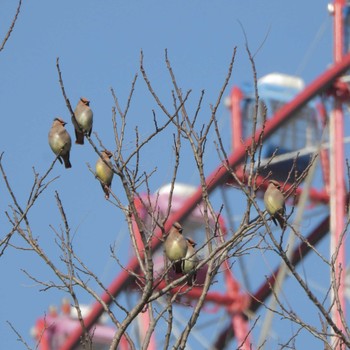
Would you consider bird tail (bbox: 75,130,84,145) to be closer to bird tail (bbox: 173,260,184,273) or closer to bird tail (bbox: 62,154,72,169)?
bird tail (bbox: 62,154,72,169)

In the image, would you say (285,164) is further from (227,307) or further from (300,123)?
(227,307)

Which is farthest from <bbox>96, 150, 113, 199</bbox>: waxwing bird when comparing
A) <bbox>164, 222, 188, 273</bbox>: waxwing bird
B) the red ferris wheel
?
the red ferris wheel

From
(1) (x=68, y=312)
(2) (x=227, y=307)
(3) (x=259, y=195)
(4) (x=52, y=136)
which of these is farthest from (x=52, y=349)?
(4) (x=52, y=136)

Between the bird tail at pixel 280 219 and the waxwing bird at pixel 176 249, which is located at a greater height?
the bird tail at pixel 280 219

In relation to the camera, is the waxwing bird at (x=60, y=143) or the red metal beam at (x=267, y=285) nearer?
the waxwing bird at (x=60, y=143)

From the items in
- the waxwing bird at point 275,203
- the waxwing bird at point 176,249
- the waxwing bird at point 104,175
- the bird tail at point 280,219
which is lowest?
the waxwing bird at point 176,249

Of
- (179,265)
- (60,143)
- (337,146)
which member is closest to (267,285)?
(337,146)

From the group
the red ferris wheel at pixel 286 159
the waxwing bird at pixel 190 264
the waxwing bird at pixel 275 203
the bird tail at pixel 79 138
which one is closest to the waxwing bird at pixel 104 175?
the bird tail at pixel 79 138

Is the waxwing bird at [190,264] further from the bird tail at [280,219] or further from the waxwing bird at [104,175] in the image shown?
the waxwing bird at [104,175]

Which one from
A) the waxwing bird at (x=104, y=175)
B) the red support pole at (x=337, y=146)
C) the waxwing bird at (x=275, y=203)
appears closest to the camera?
the waxwing bird at (x=275, y=203)

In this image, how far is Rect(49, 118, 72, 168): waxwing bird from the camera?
30.3 feet

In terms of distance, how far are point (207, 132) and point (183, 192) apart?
15.9m

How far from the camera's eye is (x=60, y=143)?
9.27 meters

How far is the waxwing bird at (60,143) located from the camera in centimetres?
923
